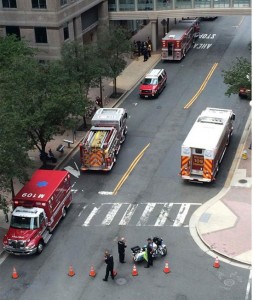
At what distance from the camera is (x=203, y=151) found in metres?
33.8

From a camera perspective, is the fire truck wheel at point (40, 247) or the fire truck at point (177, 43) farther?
the fire truck at point (177, 43)

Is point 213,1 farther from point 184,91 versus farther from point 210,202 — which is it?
point 210,202

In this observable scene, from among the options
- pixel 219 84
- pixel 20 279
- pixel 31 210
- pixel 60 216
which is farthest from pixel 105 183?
pixel 219 84

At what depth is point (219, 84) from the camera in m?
53.0

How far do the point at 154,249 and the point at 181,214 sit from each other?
4567 mm

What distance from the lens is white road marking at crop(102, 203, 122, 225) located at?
31444mm

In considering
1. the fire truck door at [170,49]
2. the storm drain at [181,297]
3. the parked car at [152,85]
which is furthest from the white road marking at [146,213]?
the fire truck door at [170,49]

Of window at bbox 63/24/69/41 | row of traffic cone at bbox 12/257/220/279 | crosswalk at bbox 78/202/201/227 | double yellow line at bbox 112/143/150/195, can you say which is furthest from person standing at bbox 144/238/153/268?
window at bbox 63/24/69/41

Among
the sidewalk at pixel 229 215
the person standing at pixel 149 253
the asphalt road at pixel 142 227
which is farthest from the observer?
the sidewalk at pixel 229 215

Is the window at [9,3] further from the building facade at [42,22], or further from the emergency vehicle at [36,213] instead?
the emergency vehicle at [36,213]

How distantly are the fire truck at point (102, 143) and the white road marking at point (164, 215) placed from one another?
5.58 metres

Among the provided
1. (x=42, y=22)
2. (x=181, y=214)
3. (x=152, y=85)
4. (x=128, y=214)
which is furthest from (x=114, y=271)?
(x=42, y=22)

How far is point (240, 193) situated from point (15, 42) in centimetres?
2321

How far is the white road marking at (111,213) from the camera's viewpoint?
31.4 metres
